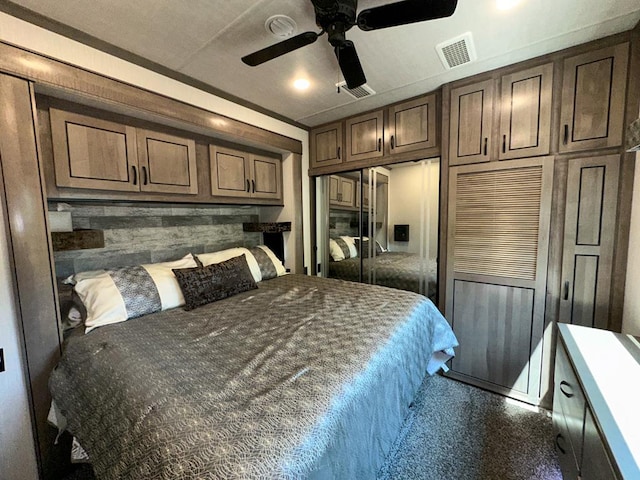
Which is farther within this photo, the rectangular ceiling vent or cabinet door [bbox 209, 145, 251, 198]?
cabinet door [bbox 209, 145, 251, 198]

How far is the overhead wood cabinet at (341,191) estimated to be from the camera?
9.56ft

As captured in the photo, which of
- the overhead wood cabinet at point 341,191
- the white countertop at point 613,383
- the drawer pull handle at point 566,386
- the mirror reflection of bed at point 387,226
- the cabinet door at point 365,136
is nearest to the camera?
the white countertop at point 613,383

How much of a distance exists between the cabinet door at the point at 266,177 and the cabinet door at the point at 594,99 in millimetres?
2446

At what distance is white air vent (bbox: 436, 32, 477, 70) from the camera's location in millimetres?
1621

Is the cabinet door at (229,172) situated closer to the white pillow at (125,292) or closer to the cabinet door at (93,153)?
the cabinet door at (93,153)

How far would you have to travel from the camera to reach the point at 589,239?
68.5 inches

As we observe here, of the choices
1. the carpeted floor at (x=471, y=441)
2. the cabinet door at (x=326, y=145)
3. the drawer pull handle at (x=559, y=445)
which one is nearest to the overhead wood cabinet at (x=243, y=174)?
the cabinet door at (x=326, y=145)

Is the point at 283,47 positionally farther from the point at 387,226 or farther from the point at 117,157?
the point at 387,226

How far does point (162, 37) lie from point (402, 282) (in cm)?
268

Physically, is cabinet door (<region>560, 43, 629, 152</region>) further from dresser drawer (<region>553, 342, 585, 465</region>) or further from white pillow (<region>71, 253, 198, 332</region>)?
white pillow (<region>71, 253, 198, 332</region>)

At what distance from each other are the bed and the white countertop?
0.71 m

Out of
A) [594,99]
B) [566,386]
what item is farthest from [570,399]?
[594,99]

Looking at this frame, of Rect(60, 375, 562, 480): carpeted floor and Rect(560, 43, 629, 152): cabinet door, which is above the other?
Rect(560, 43, 629, 152): cabinet door

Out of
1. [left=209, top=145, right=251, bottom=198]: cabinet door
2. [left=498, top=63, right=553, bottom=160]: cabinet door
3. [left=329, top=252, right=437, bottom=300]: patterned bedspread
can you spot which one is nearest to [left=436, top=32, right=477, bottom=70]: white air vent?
[left=498, top=63, right=553, bottom=160]: cabinet door
